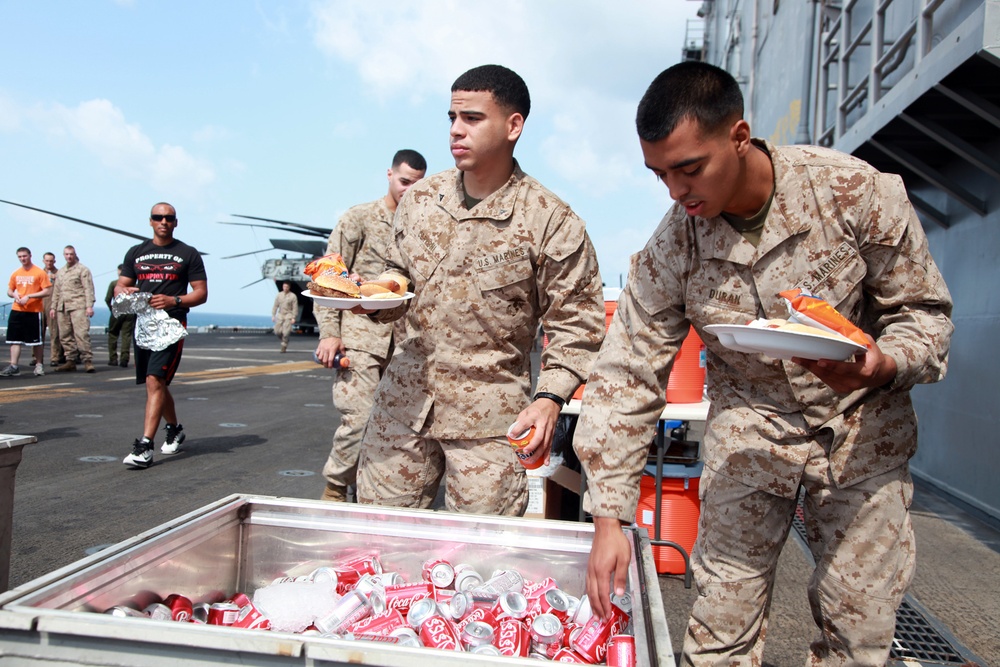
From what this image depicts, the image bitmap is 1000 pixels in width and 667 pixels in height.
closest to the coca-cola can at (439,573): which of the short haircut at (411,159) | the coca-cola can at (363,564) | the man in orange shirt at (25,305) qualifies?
the coca-cola can at (363,564)

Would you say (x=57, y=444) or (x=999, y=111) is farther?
(x=57, y=444)

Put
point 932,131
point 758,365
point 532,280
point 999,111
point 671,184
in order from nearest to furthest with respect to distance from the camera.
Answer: point 671,184 < point 758,365 < point 532,280 < point 999,111 < point 932,131

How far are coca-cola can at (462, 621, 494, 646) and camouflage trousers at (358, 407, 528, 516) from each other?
0.79 meters

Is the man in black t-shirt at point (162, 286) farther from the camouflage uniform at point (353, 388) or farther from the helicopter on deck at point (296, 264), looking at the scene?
the helicopter on deck at point (296, 264)

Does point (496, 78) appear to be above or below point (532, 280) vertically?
above

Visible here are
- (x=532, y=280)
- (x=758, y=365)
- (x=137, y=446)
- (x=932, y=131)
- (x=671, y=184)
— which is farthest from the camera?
(x=137, y=446)

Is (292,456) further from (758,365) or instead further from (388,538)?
(758,365)

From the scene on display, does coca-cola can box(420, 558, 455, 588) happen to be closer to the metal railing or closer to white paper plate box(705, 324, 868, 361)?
white paper plate box(705, 324, 868, 361)

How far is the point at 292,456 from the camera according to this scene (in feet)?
23.5

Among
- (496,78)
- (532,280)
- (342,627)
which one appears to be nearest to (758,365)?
(532,280)

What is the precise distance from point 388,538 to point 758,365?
1145mm

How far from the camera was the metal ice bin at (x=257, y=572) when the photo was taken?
4.29 feet

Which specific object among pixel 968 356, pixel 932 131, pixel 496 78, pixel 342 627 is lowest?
pixel 342 627

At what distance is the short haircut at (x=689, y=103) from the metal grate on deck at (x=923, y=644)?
91.1 inches
